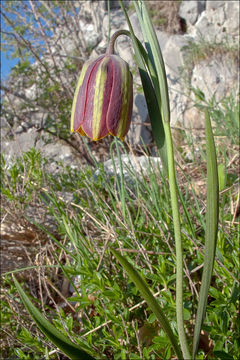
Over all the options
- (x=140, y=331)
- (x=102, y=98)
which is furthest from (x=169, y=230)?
(x=102, y=98)

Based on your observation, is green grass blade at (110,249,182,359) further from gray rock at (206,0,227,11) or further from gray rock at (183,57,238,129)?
gray rock at (206,0,227,11)

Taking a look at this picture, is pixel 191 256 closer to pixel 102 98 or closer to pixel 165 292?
pixel 165 292

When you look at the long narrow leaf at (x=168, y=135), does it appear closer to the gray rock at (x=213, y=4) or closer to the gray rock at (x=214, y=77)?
the gray rock at (x=214, y=77)

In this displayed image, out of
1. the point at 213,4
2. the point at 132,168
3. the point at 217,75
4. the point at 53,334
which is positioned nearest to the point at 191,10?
the point at 213,4

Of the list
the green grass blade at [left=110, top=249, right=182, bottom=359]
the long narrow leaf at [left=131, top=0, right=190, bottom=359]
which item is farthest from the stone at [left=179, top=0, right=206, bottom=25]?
the green grass blade at [left=110, top=249, right=182, bottom=359]

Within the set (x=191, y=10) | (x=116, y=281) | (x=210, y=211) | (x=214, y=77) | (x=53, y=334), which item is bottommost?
(x=116, y=281)

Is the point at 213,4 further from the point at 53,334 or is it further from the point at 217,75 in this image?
the point at 53,334

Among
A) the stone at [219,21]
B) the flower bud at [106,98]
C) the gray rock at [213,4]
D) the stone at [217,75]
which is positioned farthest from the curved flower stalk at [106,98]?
the gray rock at [213,4]
